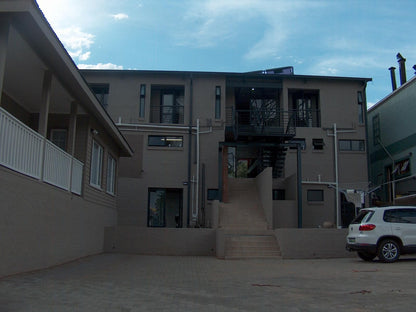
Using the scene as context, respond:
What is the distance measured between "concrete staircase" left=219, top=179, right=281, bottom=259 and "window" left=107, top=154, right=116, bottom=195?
15.0ft

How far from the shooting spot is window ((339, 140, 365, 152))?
22.0 m

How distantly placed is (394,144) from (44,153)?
1911cm

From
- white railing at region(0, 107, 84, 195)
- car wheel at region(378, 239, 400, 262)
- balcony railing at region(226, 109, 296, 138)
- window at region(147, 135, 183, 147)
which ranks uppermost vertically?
balcony railing at region(226, 109, 296, 138)

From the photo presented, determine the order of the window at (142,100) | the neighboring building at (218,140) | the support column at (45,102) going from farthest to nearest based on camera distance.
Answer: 1. the window at (142,100)
2. the neighboring building at (218,140)
3. the support column at (45,102)

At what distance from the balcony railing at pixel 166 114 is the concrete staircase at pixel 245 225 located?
4236 mm

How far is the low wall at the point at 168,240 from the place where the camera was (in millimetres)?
15977

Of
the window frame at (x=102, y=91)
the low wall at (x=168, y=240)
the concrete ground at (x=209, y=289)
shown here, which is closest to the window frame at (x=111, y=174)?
the low wall at (x=168, y=240)

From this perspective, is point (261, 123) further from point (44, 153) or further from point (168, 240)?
point (44, 153)

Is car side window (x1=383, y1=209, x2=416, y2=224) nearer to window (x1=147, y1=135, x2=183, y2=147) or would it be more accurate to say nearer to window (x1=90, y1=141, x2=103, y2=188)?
window (x1=90, y1=141, x2=103, y2=188)

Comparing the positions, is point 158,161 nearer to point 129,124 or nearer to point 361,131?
point 129,124

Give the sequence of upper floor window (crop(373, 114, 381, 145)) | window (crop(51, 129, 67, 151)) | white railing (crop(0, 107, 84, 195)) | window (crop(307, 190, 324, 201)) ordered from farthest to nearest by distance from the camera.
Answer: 1. upper floor window (crop(373, 114, 381, 145))
2. window (crop(307, 190, 324, 201))
3. window (crop(51, 129, 67, 151))
4. white railing (crop(0, 107, 84, 195))

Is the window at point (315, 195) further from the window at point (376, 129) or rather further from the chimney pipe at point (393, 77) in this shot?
the chimney pipe at point (393, 77)

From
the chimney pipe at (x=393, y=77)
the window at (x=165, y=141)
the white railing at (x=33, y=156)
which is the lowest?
the white railing at (x=33, y=156)

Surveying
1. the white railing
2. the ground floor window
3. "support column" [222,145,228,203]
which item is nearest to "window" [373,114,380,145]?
"support column" [222,145,228,203]
